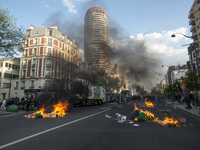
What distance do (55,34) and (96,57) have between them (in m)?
17.5

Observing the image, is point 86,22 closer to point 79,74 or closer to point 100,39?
point 100,39

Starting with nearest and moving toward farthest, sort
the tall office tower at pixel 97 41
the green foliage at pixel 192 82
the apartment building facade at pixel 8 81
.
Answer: the green foliage at pixel 192 82, the tall office tower at pixel 97 41, the apartment building facade at pixel 8 81

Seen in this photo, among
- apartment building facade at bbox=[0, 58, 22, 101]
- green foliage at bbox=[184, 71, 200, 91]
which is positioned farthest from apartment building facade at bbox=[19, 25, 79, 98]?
green foliage at bbox=[184, 71, 200, 91]

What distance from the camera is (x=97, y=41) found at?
94.2ft

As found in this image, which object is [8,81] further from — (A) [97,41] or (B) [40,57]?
(A) [97,41]

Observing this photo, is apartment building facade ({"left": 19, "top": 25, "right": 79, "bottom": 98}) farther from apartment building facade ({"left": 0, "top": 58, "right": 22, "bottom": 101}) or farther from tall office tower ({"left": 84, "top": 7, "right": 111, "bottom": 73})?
tall office tower ({"left": 84, "top": 7, "right": 111, "bottom": 73})

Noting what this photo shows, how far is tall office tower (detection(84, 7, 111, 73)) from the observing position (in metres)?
28.8

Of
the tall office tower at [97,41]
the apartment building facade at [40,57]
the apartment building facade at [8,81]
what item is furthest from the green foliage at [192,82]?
the apartment building facade at [8,81]

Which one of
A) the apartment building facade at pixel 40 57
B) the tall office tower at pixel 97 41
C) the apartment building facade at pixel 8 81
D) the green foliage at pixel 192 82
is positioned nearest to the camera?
the green foliage at pixel 192 82

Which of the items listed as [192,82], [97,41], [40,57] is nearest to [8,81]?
[40,57]

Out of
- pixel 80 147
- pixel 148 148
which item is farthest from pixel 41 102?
pixel 148 148

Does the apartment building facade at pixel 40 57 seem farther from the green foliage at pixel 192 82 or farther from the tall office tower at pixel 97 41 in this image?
the green foliage at pixel 192 82

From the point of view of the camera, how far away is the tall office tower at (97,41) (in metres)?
28.8

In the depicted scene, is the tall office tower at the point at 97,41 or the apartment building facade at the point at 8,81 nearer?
the tall office tower at the point at 97,41
